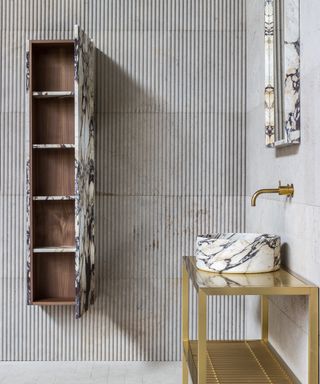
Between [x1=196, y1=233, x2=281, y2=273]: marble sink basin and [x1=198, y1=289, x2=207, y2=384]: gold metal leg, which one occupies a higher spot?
[x1=196, y1=233, x2=281, y2=273]: marble sink basin

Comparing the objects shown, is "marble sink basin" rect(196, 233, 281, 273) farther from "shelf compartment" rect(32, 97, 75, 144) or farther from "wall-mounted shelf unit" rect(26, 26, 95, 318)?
"shelf compartment" rect(32, 97, 75, 144)

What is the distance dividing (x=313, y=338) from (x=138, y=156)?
4.90ft

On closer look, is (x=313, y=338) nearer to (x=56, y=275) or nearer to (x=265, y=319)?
(x=265, y=319)

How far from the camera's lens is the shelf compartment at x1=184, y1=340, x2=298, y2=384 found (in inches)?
79.0

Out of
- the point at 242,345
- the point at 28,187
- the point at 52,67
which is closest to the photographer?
the point at 242,345

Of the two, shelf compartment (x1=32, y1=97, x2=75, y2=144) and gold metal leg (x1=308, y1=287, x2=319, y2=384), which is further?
shelf compartment (x1=32, y1=97, x2=75, y2=144)

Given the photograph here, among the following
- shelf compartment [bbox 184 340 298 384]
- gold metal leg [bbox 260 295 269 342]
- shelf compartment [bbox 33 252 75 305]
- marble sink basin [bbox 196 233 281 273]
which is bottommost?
shelf compartment [bbox 184 340 298 384]

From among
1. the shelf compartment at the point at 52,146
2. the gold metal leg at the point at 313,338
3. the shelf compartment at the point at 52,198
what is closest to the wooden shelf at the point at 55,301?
the shelf compartment at the point at 52,198

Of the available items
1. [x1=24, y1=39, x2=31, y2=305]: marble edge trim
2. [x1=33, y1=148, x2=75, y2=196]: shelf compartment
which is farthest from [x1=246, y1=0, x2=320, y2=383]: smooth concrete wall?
[x1=24, y1=39, x2=31, y2=305]: marble edge trim

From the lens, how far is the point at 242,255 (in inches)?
78.4

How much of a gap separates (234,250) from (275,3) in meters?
0.98

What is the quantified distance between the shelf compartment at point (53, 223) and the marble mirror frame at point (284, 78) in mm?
1125

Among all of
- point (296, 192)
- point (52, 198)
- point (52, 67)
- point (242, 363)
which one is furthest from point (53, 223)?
point (296, 192)

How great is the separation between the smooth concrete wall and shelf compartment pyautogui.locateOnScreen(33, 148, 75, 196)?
0.94m
